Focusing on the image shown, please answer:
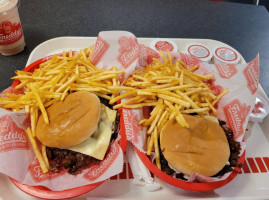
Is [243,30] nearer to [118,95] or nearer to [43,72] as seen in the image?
[118,95]

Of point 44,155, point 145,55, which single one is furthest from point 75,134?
point 145,55

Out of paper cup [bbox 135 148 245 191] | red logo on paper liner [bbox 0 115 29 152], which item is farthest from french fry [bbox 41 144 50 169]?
paper cup [bbox 135 148 245 191]

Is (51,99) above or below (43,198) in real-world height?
above

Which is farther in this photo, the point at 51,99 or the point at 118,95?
the point at 118,95

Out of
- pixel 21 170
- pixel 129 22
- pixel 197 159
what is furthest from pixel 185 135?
pixel 129 22

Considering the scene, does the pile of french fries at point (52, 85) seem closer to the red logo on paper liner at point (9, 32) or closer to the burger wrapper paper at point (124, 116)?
the burger wrapper paper at point (124, 116)

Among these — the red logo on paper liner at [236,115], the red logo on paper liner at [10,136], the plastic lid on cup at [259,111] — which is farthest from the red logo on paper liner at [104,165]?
the plastic lid on cup at [259,111]
